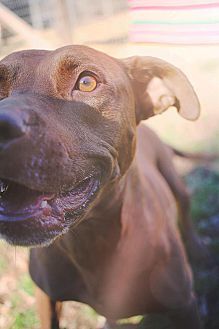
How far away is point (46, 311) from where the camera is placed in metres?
2.25

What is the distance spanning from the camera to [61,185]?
5.04 feet

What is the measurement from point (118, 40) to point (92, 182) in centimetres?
67

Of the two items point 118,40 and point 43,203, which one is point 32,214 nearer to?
point 43,203

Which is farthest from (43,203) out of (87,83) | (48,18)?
(48,18)

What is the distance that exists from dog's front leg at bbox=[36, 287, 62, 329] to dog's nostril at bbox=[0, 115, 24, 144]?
1080 mm

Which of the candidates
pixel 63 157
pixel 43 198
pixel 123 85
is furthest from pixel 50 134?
pixel 123 85

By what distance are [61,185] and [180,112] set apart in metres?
0.73

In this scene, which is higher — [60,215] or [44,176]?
[44,176]

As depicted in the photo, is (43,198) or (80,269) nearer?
(43,198)

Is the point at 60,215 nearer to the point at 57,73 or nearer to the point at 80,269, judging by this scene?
the point at 57,73

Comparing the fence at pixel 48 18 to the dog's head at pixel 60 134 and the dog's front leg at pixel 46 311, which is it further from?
the dog's front leg at pixel 46 311

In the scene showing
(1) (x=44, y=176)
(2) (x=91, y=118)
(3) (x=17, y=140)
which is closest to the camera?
(3) (x=17, y=140)

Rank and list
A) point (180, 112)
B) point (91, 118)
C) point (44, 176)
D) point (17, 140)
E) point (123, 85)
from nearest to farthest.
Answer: point (17, 140), point (44, 176), point (91, 118), point (123, 85), point (180, 112)

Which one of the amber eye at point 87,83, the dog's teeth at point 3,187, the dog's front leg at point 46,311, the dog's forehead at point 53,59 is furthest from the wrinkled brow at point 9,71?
the dog's front leg at point 46,311
